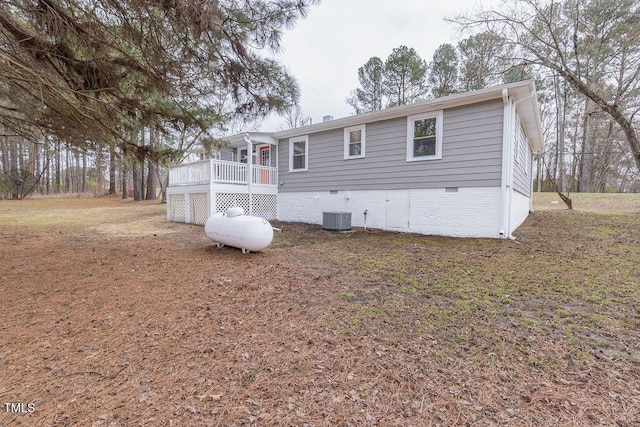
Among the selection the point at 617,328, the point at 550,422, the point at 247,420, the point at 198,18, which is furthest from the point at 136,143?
the point at 617,328

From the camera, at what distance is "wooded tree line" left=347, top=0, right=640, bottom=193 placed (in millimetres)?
9438

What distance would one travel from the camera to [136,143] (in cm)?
532

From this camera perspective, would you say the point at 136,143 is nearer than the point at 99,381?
No

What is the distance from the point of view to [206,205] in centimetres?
1043

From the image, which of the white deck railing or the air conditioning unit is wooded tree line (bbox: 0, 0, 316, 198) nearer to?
the white deck railing

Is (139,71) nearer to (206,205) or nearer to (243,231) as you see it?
(243,231)

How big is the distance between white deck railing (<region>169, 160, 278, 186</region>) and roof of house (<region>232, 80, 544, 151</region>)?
4.25 feet

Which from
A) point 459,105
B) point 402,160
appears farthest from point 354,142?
point 459,105

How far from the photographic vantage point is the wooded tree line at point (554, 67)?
944 centimetres

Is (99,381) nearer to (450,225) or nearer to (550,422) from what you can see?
(550,422)

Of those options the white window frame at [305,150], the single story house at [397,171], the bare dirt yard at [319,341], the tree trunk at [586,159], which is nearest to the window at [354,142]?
the single story house at [397,171]

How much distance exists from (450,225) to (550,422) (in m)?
6.53

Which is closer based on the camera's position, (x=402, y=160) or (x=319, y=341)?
(x=319, y=341)

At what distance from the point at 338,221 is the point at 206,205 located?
4923 mm
